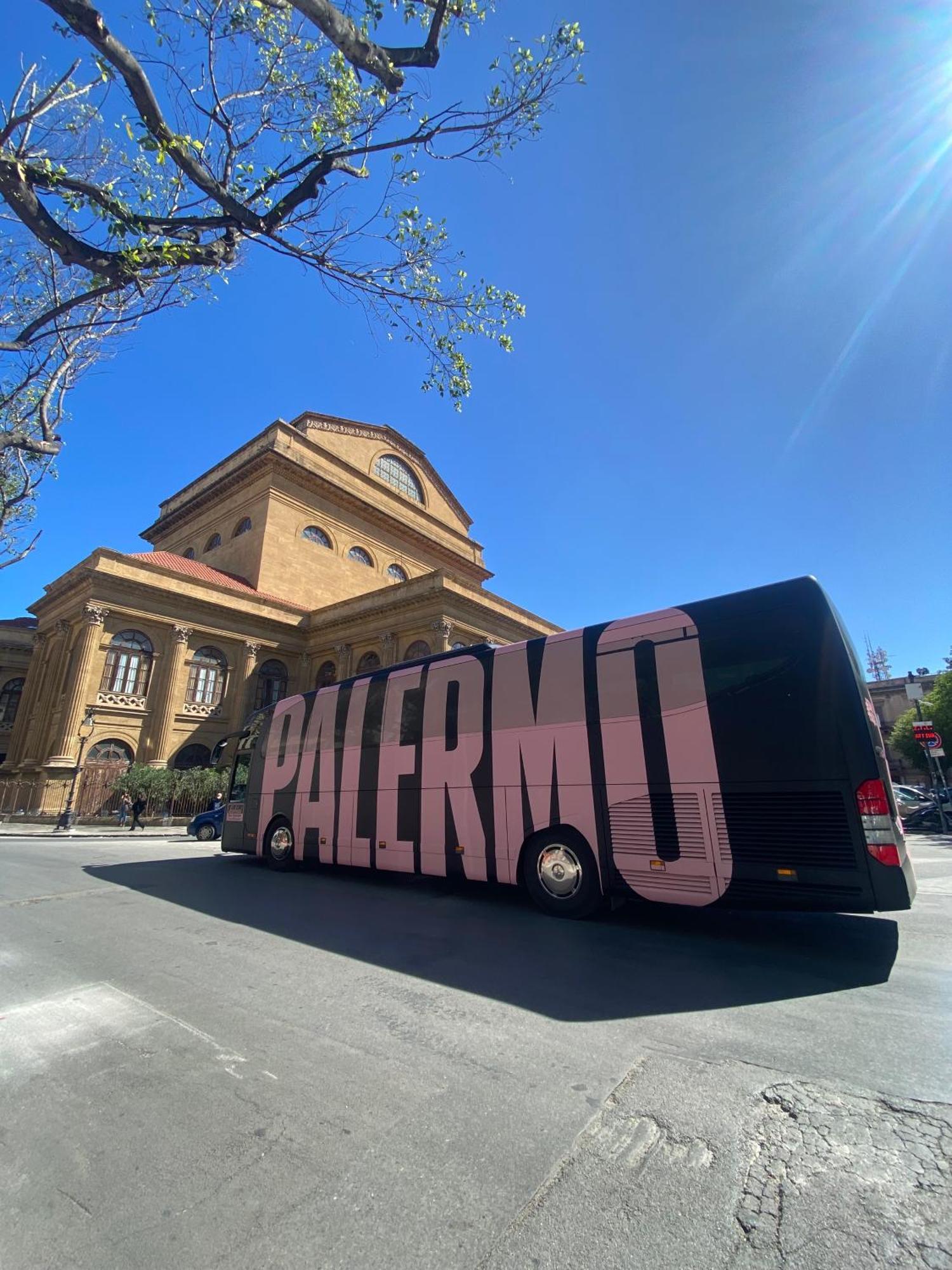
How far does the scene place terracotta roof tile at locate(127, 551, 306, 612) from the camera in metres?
30.1

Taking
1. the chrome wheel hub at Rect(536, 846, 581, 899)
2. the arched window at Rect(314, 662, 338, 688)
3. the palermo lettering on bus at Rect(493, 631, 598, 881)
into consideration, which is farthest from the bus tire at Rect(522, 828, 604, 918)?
the arched window at Rect(314, 662, 338, 688)

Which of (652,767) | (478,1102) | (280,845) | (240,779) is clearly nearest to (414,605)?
(240,779)

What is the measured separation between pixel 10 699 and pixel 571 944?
145 ft

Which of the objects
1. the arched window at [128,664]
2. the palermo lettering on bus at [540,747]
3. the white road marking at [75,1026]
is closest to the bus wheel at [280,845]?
the palermo lettering on bus at [540,747]

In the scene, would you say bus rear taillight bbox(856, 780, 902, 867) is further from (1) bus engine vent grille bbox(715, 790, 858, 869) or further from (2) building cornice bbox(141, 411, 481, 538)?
(2) building cornice bbox(141, 411, 481, 538)

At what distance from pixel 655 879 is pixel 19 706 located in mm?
38459

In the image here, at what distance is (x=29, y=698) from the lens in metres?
31.3

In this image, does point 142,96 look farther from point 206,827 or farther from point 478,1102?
point 206,827

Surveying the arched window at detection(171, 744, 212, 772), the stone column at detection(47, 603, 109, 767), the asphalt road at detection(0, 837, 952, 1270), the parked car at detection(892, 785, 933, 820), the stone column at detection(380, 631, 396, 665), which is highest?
the stone column at detection(380, 631, 396, 665)

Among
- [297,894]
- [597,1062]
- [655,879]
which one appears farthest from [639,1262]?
[297,894]

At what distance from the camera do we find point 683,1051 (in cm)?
310

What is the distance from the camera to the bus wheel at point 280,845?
403 inches

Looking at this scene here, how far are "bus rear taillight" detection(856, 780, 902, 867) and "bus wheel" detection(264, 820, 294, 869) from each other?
28.1 feet

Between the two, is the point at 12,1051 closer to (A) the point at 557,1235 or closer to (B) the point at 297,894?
(A) the point at 557,1235
